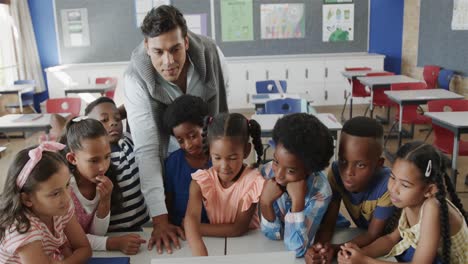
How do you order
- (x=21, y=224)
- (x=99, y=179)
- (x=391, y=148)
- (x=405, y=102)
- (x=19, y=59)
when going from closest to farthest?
1. (x=21, y=224)
2. (x=99, y=179)
3. (x=405, y=102)
4. (x=391, y=148)
5. (x=19, y=59)

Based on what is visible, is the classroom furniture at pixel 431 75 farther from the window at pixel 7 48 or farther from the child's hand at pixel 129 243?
the window at pixel 7 48

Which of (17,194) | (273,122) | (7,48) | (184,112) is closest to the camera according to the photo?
(17,194)

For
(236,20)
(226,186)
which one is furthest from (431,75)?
(226,186)

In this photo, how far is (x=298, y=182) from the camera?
1230 millimetres

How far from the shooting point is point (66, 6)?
7.04 meters

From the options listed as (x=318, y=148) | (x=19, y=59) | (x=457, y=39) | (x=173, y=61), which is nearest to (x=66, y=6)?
(x=19, y=59)

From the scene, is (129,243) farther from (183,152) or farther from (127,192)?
(183,152)

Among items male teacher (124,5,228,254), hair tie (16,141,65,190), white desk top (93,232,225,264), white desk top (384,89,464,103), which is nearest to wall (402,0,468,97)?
white desk top (384,89,464,103)

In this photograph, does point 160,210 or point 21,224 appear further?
point 160,210

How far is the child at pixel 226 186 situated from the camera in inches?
52.7

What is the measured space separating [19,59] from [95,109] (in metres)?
5.91

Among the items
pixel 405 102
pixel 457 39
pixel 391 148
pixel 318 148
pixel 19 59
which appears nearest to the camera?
pixel 318 148

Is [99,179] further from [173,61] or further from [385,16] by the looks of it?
[385,16]

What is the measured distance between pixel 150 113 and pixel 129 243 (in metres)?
0.50
